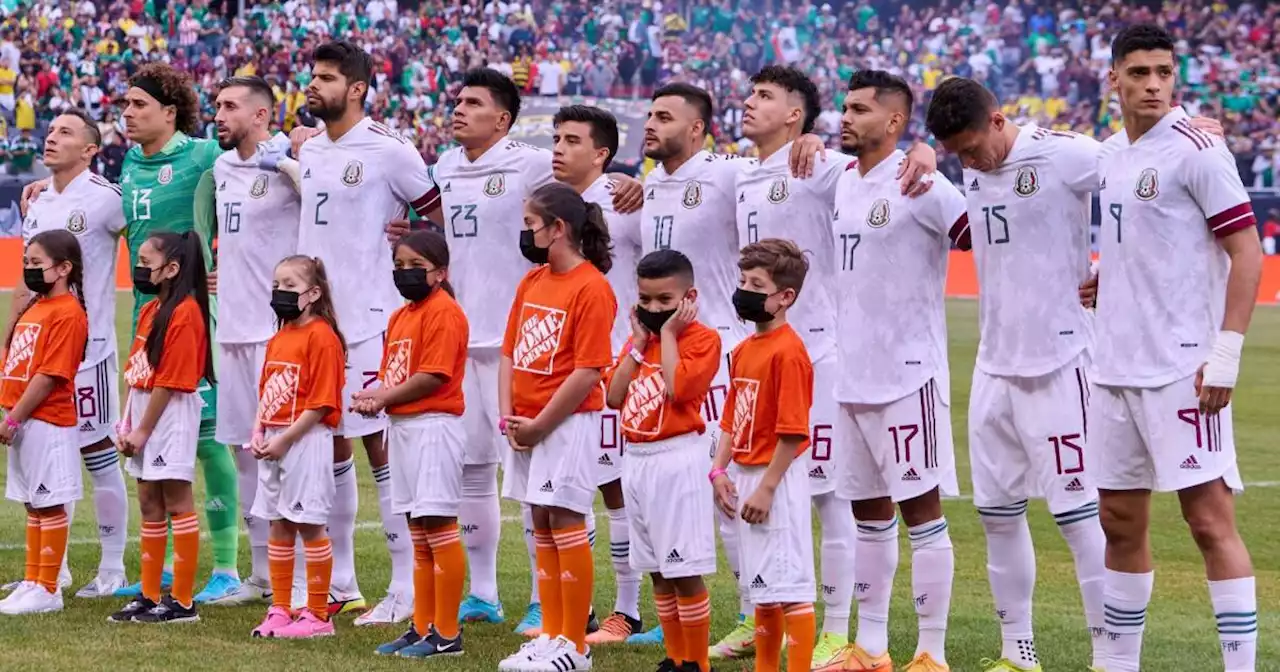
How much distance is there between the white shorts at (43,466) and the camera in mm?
7891

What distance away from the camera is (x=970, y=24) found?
130 ft

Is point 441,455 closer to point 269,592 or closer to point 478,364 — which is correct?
point 478,364

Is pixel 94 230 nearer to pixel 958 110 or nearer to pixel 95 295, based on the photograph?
pixel 95 295

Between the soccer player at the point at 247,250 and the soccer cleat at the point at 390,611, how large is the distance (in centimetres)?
77

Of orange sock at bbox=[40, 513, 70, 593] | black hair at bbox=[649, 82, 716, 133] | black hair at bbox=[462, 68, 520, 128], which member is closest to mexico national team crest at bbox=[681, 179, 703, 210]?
black hair at bbox=[649, 82, 716, 133]

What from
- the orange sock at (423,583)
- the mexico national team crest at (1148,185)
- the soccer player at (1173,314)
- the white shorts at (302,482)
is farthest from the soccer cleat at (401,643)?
the mexico national team crest at (1148,185)

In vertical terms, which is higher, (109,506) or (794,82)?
(794,82)

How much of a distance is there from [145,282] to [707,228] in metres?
2.40

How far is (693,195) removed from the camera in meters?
7.44

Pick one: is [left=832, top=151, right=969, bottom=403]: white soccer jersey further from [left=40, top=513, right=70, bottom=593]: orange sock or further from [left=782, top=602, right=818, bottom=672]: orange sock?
[left=40, top=513, right=70, bottom=593]: orange sock

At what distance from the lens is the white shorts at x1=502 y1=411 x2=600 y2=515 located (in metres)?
6.73

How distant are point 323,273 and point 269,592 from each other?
1.81m

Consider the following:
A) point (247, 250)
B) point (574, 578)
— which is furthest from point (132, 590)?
point (574, 578)

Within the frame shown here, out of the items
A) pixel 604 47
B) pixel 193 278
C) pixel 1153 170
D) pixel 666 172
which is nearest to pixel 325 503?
pixel 193 278
